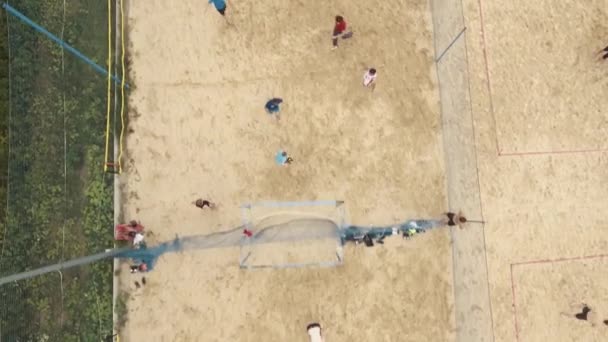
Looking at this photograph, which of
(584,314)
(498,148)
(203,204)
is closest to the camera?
(203,204)

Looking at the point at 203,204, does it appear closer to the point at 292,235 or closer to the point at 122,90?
the point at 292,235

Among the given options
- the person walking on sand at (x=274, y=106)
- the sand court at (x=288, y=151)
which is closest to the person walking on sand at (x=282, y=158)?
the sand court at (x=288, y=151)

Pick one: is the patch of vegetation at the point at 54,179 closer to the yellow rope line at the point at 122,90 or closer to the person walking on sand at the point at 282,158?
the yellow rope line at the point at 122,90

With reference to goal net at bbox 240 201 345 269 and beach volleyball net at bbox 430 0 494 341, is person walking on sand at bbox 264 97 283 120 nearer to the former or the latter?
goal net at bbox 240 201 345 269

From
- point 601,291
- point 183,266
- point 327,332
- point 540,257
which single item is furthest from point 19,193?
point 601,291

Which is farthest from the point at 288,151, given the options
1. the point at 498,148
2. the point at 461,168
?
the point at 498,148
